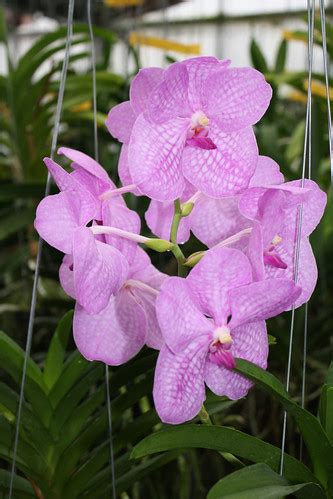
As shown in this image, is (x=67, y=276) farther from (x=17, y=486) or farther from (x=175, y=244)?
(x=17, y=486)

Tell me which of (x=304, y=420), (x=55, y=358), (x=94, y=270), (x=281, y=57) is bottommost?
(x=281, y=57)

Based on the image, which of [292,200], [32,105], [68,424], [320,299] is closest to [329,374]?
[292,200]

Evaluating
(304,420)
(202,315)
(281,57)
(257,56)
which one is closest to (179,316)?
(202,315)

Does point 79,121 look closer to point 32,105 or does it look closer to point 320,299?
point 32,105

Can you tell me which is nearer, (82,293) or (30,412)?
(82,293)

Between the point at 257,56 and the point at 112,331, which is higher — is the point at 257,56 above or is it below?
below

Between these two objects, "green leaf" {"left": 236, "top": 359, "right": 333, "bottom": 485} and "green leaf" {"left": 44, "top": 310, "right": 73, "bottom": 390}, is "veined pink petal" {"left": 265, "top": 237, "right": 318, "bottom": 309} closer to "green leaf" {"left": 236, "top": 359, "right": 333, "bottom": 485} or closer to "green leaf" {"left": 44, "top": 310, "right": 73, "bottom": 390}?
"green leaf" {"left": 236, "top": 359, "right": 333, "bottom": 485}

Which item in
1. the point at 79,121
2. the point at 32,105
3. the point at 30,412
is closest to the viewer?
the point at 30,412

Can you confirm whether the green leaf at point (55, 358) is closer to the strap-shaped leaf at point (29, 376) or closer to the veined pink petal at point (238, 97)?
the strap-shaped leaf at point (29, 376)
